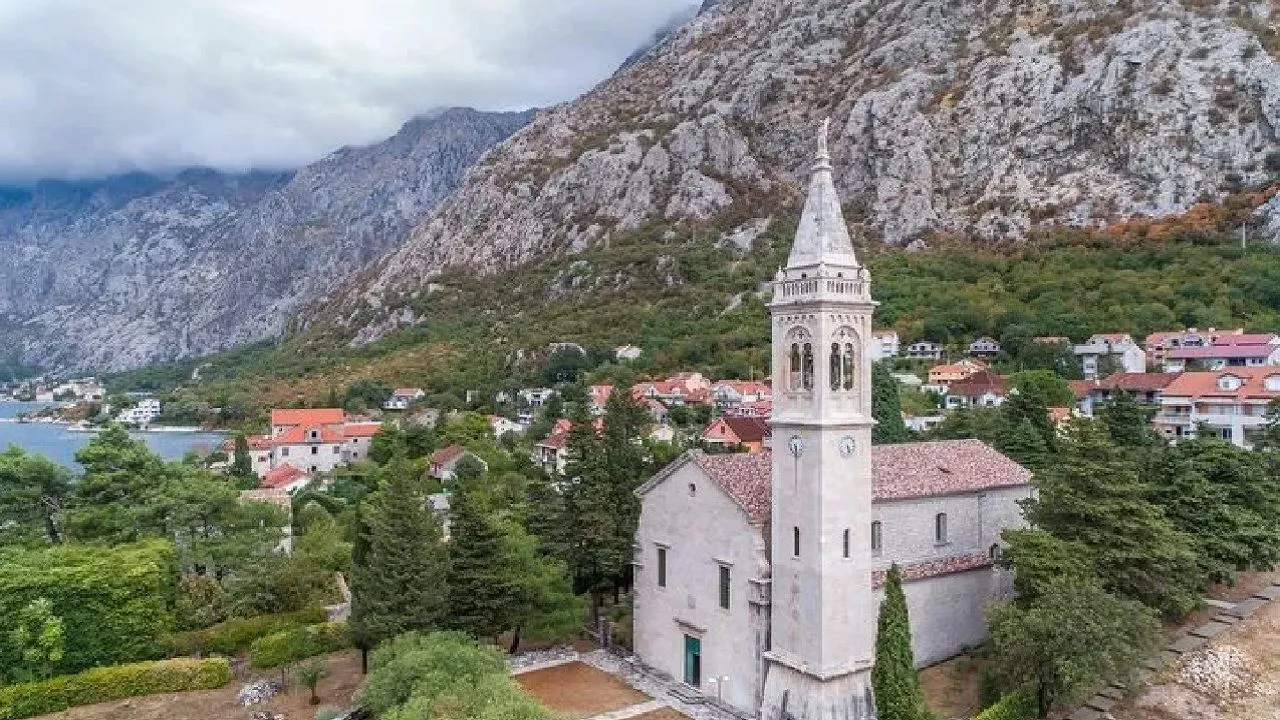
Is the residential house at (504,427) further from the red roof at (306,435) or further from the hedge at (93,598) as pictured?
the hedge at (93,598)

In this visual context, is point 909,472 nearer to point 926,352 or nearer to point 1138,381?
point 1138,381

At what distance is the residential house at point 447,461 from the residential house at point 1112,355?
5956cm

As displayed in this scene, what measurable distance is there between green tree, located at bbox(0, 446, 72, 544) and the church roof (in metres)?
27.2

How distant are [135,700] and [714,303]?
312ft

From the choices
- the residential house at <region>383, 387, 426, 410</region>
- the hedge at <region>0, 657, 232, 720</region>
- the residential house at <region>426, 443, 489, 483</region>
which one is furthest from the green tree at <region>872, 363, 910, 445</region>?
the residential house at <region>383, 387, 426, 410</region>

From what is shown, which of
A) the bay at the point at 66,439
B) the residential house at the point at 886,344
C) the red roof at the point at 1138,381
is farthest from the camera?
the bay at the point at 66,439

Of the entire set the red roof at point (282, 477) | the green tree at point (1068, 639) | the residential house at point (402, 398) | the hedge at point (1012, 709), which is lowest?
the hedge at point (1012, 709)

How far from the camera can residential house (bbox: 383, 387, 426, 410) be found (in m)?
106

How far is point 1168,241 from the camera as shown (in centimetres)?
9819

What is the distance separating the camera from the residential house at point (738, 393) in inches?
3214

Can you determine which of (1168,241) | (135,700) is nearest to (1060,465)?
(135,700)

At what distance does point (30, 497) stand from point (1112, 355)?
84.5 metres

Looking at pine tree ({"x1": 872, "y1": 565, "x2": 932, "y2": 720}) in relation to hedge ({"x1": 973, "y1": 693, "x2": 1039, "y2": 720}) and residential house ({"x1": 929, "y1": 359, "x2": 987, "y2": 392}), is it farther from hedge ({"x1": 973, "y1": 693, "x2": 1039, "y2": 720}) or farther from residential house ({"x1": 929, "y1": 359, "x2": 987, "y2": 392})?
residential house ({"x1": 929, "y1": 359, "x2": 987, "y2": 392})

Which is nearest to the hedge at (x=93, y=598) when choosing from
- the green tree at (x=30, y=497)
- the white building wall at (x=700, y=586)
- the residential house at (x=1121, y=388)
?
the green tree at (x=30, y=497)
